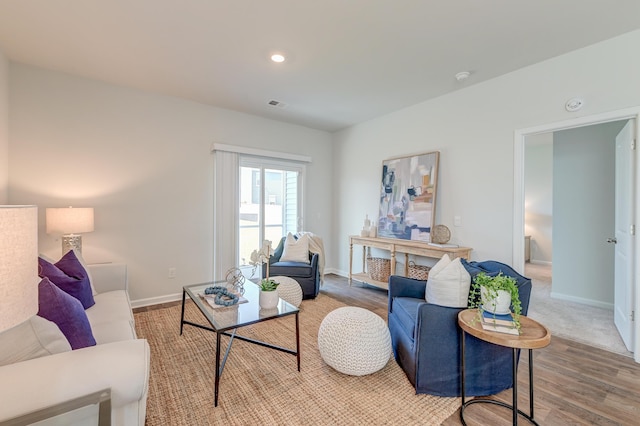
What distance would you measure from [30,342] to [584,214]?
17.7ft

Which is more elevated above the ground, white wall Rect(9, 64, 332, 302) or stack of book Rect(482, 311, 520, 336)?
white wall Rect(9, 64, 332, 302)

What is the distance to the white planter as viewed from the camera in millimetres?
1679

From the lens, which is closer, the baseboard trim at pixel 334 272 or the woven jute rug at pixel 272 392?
the woven jute rug at pixel 272 392

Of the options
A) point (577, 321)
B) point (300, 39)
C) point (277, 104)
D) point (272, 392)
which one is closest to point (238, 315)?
point (272, 392)

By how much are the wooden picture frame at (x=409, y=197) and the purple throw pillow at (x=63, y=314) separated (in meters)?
3.49

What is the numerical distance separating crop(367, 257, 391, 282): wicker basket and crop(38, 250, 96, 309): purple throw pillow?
10.8 ft

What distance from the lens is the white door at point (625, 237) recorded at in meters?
2.46

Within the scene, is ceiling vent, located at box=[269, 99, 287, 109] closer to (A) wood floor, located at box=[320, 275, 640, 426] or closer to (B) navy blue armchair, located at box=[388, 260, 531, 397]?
(B) navy blue armchair, located at box=[388, 260, 531, 397]

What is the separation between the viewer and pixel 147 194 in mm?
3643

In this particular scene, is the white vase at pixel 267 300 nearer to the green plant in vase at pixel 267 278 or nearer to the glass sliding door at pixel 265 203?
the green plant in vase at pixel 267 278

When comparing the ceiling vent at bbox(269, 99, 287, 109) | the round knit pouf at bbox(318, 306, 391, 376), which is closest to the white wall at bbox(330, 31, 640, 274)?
the ceiling vent at bbox(269, 99, 287, 109)

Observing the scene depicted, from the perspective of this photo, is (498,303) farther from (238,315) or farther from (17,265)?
(17,265)

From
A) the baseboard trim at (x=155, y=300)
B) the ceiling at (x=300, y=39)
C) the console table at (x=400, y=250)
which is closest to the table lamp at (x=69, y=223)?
the baseboard trim at (x=155, y=300)

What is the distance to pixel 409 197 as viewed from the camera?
404cm
